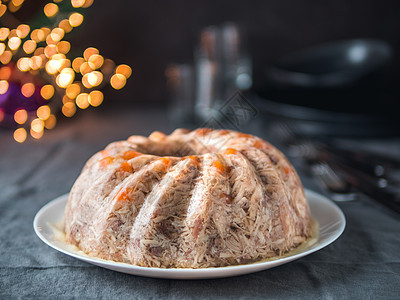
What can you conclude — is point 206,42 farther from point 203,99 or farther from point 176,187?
point 176,187

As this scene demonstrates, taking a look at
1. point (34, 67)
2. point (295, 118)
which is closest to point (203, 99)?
point (295, 118)

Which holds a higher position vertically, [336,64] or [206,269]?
[336,64]

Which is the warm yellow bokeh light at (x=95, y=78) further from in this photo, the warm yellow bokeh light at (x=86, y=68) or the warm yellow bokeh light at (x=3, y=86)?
the warm yellow bokeh light at (x=3, y=86)

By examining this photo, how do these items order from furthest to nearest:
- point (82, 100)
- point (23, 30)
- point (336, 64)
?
point (82, 100), point (336, 64), point (23, 30)

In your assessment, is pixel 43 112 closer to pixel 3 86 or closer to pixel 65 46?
pixel 3 86

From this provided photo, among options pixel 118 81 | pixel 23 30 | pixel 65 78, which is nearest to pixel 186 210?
pixel 23 30

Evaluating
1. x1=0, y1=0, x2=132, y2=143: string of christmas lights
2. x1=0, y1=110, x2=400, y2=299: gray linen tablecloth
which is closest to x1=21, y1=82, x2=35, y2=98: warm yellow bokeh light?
x1=0, y1=0, x2=132, y2=143: string of christmas lights

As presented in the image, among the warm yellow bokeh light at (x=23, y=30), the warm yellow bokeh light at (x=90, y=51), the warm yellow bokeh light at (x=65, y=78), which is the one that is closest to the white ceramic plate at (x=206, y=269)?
the warm yellow bokeh light at (x=23, y=30)
